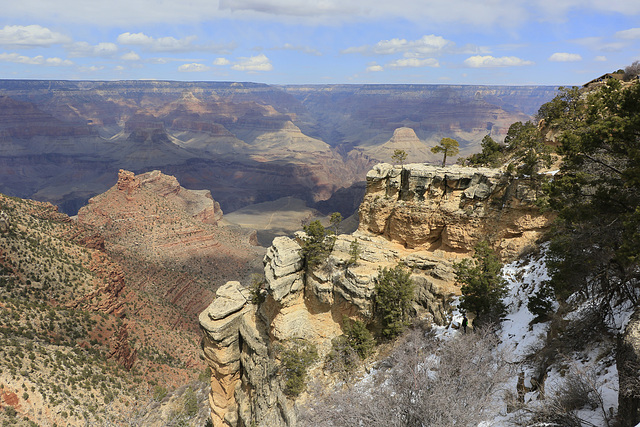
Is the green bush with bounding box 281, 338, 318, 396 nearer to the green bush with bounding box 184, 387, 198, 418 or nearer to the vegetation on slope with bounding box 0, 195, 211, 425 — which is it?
the vegetation on slope with bounding box 0, 195, 211, 425

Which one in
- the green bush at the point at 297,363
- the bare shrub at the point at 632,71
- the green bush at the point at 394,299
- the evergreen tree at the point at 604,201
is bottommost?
the green bush at the point at 297,363

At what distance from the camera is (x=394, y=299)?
2147 cm

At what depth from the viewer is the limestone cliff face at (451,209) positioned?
24312 millimetres

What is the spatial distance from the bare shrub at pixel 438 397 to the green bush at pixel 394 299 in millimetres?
4730

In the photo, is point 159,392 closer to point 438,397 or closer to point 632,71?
point 438,397

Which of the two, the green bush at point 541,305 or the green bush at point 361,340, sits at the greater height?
the green bush at point 541,305

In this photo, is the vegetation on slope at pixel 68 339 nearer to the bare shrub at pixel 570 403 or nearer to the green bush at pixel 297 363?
the green bush at pixel 297 363

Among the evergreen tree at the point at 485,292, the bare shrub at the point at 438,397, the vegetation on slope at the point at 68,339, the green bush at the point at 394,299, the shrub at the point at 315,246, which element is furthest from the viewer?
the vegetation on slope at the point at 68,339

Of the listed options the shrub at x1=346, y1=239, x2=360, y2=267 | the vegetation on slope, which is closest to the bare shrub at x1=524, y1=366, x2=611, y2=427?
the shrub at x1=346, y1=239, x2=360, y2=267

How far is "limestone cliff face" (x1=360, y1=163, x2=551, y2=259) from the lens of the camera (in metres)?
24.3

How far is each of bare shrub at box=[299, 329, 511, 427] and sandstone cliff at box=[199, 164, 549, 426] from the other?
5.99 meters

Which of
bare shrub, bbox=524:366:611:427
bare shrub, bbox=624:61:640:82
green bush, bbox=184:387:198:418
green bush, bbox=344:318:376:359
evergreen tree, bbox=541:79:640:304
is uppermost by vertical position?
bare shrub, bbox=624:61:640:82

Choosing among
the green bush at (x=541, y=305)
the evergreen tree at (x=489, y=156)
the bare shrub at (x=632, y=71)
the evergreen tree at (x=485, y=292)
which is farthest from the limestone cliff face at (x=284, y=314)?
the bare shrub at (x=632, y=71)

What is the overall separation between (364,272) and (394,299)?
2.89 metres
